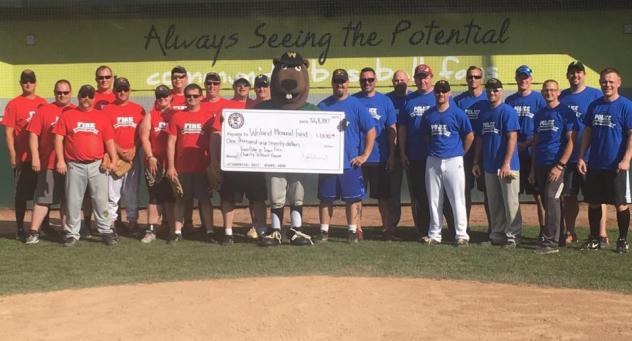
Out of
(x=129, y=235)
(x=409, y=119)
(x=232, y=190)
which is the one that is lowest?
(x=129, y=235)

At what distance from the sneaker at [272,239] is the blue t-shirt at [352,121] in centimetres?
106

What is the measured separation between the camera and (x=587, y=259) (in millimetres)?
7844

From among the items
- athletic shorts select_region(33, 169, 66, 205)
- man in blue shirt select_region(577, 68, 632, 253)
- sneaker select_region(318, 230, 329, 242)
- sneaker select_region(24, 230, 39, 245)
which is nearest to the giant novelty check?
sneaker select_region(318, 230, 329, 242)

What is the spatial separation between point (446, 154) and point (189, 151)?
2.84m

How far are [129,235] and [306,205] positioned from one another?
433 centimetres

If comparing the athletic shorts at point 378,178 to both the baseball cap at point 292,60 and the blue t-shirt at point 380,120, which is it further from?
the baseball cap at point 292,60

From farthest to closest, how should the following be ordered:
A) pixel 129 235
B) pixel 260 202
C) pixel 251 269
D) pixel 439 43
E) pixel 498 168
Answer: pixel 439 43 → pixel 129 235 → pixel 260 202 → pixel 498 168 → pixel 251 269

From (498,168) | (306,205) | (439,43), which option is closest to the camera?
(498,168)

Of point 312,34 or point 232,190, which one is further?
point 312,34

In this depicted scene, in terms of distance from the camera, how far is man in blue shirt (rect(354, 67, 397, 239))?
8961 millimetres

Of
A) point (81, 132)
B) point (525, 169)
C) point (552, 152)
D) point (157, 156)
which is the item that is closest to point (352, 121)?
point (525, 169)

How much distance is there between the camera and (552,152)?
832 centimetres

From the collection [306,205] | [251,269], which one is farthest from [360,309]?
[306,205]

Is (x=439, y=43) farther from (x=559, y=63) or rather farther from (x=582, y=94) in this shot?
(x=582, y=94)
